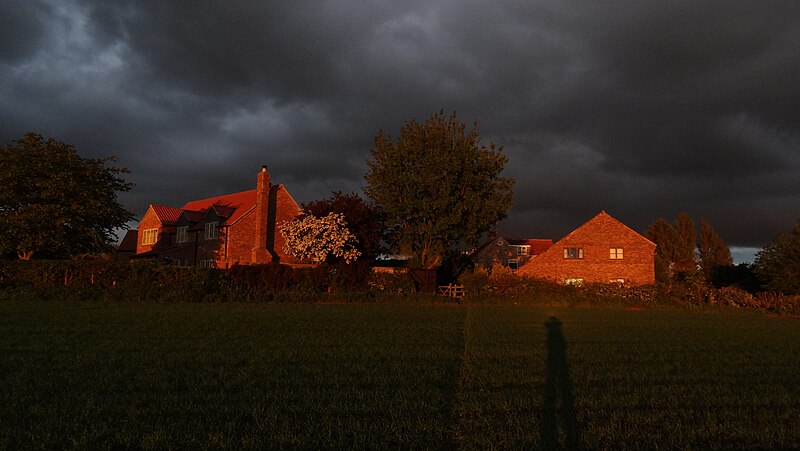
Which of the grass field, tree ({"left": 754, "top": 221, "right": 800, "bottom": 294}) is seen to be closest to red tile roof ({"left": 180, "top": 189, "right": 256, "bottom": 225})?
the grass field

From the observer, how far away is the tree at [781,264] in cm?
3425

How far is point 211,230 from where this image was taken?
155 feet

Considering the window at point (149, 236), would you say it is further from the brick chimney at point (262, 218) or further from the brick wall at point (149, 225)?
the brick chimney at point (262, 218)

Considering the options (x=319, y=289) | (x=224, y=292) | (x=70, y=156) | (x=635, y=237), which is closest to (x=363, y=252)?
(x=319, y=289)

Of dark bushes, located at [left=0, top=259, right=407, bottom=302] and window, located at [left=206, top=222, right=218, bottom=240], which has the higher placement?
window, located at [left=206, top=222, right=218, bottom=240]

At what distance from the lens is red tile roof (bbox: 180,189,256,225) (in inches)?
1861

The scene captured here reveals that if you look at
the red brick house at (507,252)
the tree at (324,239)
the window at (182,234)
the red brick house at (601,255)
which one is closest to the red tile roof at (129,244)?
the window at (182,234)

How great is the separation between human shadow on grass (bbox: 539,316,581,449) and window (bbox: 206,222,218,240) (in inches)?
1634

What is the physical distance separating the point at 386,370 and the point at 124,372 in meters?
4.29

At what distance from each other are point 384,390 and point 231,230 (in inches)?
1621

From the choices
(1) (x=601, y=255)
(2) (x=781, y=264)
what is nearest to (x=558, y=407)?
(2) (x=781, y=264)

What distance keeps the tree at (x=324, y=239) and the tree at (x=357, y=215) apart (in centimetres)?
98

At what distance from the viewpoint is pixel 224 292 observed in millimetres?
27516

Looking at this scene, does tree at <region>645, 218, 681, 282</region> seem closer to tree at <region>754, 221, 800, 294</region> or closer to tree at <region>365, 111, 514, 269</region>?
tree at <region>754, 221, 800, 294</region>
